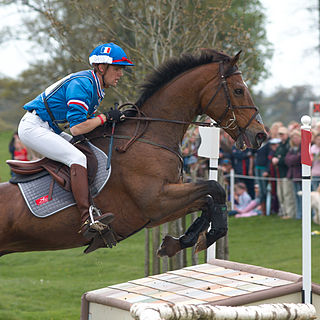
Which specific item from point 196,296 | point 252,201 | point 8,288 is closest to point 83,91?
point 196,296

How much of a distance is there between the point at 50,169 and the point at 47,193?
0.20 metres

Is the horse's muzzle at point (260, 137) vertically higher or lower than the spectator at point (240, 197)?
higher

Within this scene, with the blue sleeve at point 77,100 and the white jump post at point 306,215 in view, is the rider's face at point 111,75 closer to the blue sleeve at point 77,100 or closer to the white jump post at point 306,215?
the blue sleeve at point 77,100

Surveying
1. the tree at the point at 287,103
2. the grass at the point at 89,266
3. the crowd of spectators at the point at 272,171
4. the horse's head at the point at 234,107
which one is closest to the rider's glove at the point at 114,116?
the horse's head at the point at 234,107

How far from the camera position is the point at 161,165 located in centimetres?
518

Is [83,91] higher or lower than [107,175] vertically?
higher

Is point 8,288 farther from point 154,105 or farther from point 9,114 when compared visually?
point 9,114

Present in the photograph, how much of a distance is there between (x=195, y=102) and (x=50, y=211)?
1548 mm

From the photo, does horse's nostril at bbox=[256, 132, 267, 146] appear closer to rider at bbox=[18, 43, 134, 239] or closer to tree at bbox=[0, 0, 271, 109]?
rider at bbox=[18, 43, 134, 239]

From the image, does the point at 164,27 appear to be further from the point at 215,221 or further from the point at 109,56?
the point at 215,221

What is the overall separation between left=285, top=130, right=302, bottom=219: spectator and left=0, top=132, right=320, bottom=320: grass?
0.63 m

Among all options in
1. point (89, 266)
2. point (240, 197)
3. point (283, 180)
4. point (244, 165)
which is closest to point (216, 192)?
point (89, 266)

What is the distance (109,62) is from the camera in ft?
16.8

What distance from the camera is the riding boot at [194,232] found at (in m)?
5.38
